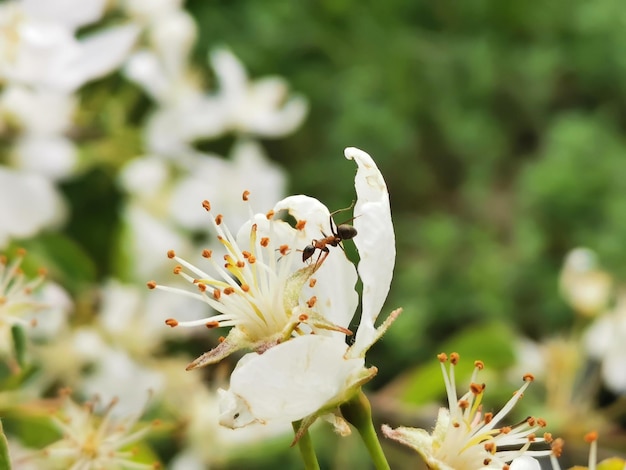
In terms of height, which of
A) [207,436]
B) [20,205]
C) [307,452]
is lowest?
[207,436]

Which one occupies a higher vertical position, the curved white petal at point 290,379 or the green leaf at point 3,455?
the curved white petal at point 290,379

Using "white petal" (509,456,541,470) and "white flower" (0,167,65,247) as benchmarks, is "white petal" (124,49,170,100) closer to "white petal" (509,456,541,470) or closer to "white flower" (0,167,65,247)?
"white flower" (0,167,65,247)

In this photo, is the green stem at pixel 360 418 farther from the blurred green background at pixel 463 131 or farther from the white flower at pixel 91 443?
the blurred green background at pixel 463 131

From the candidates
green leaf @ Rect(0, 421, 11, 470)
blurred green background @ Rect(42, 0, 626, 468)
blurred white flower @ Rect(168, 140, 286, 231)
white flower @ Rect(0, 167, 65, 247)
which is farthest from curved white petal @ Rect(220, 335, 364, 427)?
blurred green background @ Rect(42, 0, 626, 468)

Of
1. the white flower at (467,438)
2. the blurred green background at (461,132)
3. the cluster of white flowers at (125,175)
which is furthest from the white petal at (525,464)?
the blurred green background at (461,132)

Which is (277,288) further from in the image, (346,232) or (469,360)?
(469,360)

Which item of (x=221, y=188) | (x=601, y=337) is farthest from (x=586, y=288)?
(x=221, y=188)
